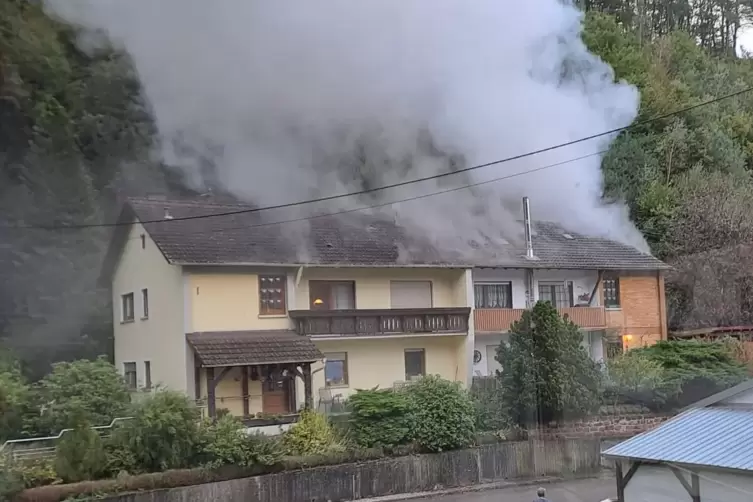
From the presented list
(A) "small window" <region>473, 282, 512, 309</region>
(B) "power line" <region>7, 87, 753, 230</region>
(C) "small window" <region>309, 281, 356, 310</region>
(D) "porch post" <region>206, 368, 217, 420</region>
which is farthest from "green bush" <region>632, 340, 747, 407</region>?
(D) "porch post" <region>206, 368, 217, 420</region>

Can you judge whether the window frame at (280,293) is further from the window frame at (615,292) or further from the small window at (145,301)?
the window frame at (615,292)

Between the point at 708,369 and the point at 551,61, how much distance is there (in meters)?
7.50

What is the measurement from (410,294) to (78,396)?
636 cm

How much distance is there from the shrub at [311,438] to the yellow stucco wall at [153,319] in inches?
69.6

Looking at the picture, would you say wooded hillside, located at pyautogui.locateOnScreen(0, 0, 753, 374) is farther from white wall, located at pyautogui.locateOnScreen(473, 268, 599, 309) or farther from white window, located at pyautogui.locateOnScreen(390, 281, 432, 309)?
white window, located at pyautogui.locateOnScreen(390, 281, 432, 309)

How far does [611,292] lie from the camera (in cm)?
1702

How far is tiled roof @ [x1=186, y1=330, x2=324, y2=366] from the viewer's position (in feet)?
40.8

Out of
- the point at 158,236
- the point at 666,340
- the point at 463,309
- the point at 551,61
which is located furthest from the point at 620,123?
the point at 158,236

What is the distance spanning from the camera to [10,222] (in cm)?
1300

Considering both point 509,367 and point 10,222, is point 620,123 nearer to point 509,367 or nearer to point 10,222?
point 509,367

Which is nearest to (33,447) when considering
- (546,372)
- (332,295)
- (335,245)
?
(332,295)

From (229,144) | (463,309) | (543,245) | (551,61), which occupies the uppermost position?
(551,61)

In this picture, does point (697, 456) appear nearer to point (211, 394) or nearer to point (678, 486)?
point (678, 486)

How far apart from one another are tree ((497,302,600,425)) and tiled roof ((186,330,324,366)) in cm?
319
